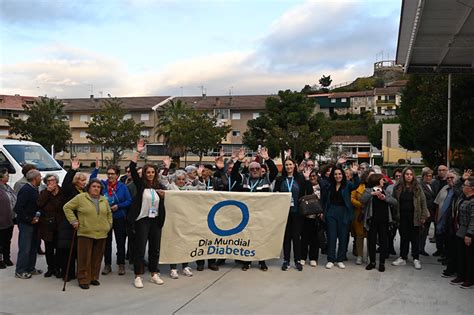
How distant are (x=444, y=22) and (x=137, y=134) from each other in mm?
37576

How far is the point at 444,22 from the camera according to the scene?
12.4 m

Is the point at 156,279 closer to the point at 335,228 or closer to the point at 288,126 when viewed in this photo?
the point at 335,228

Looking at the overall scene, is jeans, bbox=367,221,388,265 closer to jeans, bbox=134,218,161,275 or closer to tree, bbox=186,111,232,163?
jeans, bbox=134,218,161,275

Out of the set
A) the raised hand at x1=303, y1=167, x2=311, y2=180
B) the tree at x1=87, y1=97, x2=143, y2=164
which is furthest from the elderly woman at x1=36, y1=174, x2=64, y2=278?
the tree at x1=87, y1=97, x2=143, y2=164

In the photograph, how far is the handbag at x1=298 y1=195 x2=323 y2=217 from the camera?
7.86 m

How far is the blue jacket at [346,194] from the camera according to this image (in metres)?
8.09

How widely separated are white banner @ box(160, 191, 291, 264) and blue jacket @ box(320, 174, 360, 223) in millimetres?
781

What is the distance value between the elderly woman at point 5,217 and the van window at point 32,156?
19.9ft

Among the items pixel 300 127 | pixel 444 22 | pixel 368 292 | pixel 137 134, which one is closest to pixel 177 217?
pixel 368 292

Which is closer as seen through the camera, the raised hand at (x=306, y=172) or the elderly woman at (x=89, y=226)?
the elderly woman at (x=89, y=226)

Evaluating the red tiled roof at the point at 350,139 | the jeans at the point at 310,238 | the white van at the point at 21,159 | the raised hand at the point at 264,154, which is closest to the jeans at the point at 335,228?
the jeans at the point at 310,238

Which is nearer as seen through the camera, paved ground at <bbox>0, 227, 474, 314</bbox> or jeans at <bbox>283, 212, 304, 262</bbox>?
paved ground at <bbox>0, 227, 474, 314</bbox>

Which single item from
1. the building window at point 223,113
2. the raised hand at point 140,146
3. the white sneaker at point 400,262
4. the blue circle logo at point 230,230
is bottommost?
the white sneaker at point 400,262

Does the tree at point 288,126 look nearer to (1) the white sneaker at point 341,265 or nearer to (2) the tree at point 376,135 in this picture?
(2) the tree at point 376,135
